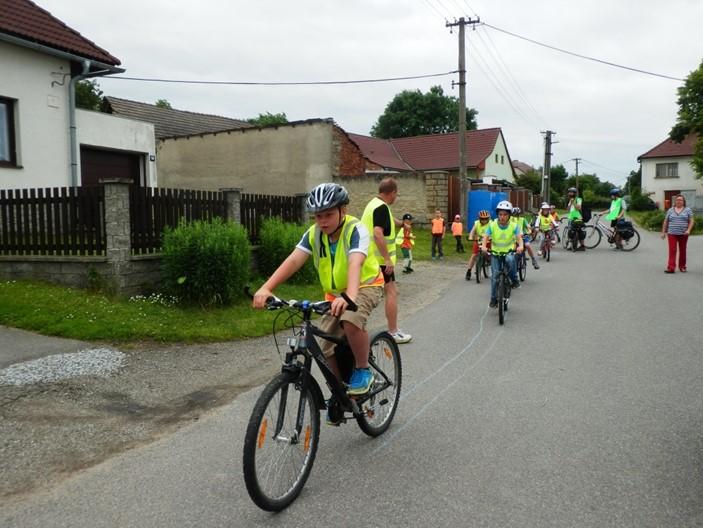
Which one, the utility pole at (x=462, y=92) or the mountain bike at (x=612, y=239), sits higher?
the utility pole at (x=462, y=92)

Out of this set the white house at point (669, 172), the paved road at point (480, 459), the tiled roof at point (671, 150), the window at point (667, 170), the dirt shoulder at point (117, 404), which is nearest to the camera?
the paved road at point (480, 459)

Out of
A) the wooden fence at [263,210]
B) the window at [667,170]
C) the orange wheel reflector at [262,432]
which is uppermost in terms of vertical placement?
the window at [667,170]

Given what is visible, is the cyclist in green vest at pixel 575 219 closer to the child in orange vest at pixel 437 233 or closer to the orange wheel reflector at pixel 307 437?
the child in orange vest at pixel 437 233

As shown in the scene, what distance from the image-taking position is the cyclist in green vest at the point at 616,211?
750 inches

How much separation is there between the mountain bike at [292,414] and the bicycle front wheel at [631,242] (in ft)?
59.3

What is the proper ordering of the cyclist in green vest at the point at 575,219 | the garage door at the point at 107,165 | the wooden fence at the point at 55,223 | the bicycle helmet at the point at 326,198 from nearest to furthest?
the bicycle helmet at the point at 326,198 < the wooden fence at the point at 55,223 < the garage door at the point at 107,165 < the cyclist in green vest at the point at 575,219

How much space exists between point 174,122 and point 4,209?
27.0 m

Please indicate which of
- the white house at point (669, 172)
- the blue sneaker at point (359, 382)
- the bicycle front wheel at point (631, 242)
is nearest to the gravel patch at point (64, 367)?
the blue sneaker at point (359, 382)

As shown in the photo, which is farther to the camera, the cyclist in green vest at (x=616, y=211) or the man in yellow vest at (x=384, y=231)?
the cyclist in green vest at (x=616, y=211)

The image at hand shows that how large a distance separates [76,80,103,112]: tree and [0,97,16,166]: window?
32941mm

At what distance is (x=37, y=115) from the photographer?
13633 millimetres

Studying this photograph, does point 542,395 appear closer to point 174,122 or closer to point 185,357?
point 185,357

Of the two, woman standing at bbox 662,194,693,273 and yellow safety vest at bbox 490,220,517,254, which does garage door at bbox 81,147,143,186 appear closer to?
yellow safety vest at bbox 490,220,517,254

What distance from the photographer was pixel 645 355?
23.0 ft
